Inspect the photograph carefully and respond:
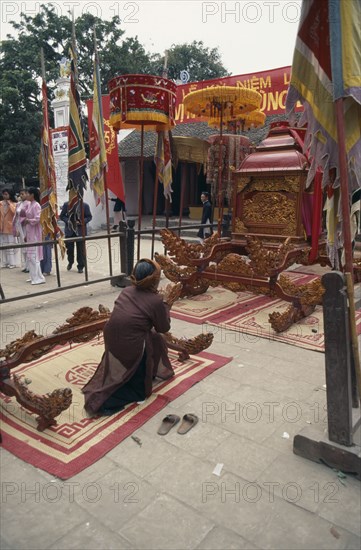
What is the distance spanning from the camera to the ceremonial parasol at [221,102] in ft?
18.4

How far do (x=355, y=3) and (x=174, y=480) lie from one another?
2574 mm

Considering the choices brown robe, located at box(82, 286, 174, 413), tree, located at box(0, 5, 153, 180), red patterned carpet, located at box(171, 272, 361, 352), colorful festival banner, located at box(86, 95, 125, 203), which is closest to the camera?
brown robe, located at box(82, 286, 174, 413)

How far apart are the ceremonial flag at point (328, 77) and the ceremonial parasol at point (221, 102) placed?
354cm

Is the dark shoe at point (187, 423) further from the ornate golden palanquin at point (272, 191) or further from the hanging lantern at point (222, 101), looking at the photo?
the hanging lantern at point (222, 101)

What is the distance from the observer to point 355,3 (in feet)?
6.65

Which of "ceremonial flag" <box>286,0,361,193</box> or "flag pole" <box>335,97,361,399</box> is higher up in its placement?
"ceremonial flag" <box>286,0,361,193</box>

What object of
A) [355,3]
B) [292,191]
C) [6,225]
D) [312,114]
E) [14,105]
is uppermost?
[14,105]

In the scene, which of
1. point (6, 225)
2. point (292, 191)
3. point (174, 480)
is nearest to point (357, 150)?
point (174, 480)

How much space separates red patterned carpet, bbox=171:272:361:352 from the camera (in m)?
4.41

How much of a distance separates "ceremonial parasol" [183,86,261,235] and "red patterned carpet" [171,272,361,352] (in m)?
1.14

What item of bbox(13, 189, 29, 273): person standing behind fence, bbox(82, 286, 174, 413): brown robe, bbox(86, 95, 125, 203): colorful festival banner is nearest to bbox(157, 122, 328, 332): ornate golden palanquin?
bbox(82, 286, 174, 413): brown robe

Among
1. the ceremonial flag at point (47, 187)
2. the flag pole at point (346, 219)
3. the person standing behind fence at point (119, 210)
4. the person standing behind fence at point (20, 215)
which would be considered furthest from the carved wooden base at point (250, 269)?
the person standing behind fence at point (119, 210)

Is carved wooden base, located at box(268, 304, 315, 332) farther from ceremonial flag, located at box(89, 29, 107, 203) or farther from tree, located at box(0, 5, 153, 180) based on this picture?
tree, located at box(0, 5, 153, 180)

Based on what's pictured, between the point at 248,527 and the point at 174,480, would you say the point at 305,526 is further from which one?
the point at 174,480
